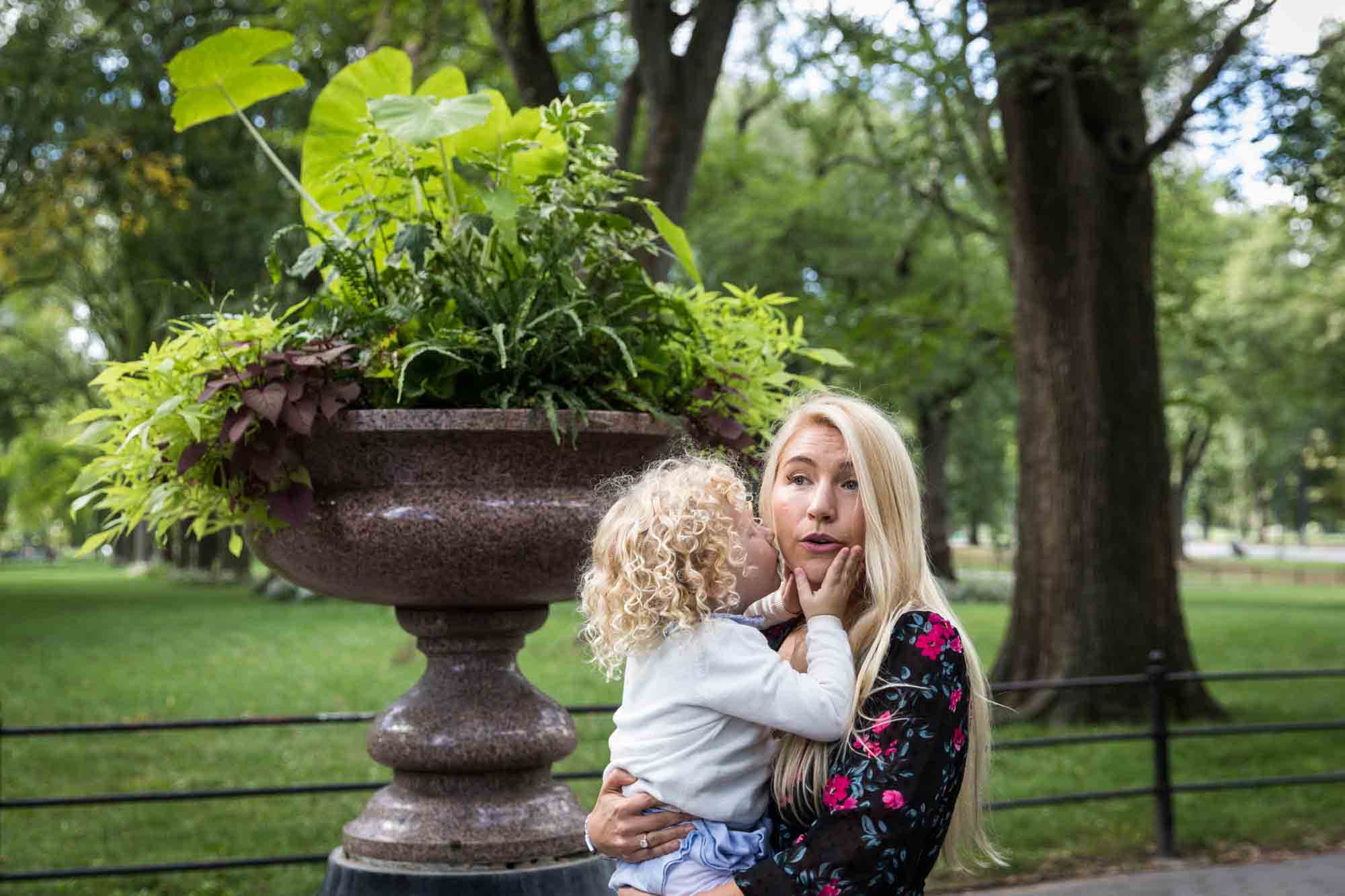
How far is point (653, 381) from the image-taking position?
10.9ft

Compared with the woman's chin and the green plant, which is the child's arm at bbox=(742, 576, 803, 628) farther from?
the green plant

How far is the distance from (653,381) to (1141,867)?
16.3ft

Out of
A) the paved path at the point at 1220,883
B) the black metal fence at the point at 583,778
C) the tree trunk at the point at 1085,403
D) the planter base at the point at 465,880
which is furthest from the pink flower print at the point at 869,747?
the tree trunk at the point at 1085,403

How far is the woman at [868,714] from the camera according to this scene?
1895mm

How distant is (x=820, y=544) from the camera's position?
2102 millimetres

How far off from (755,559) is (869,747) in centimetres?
36

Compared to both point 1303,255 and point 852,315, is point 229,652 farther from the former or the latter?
point 1303,255

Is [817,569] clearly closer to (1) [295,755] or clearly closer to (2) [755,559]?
(2) [755,559]

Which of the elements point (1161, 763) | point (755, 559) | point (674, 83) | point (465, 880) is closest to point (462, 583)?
point (465, 880)

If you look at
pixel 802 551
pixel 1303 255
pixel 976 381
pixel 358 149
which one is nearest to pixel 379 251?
pixel 358 149

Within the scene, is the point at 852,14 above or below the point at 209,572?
above

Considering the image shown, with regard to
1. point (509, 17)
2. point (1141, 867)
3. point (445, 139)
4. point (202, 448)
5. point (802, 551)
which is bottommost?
point (1141, 867)

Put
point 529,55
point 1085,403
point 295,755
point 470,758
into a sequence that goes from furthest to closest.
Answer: point 1085,403 → point 295,755 → point 529,55 → point 470,758

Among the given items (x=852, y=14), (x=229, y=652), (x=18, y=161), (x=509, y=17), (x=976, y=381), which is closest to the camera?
(x=509, y=17)
